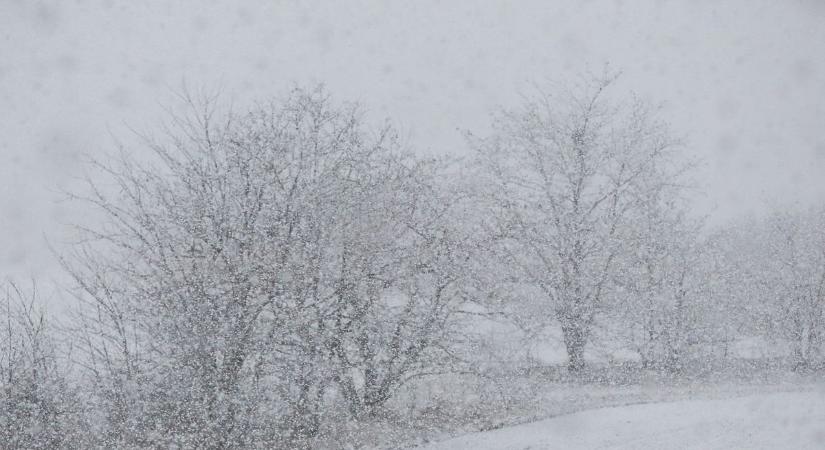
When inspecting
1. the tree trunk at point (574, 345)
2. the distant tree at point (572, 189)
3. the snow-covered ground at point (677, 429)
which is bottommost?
the snow-covered ground at point (677, 429)

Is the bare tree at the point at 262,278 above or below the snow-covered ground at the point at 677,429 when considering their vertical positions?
above

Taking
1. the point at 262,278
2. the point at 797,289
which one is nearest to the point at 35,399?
the point at 262,278

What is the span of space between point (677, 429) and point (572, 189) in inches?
330

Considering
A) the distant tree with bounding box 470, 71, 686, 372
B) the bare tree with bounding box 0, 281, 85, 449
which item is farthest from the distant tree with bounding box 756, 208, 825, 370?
the bare tree with bounding box 0, 281, 85, 449

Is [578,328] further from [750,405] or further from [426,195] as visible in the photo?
[426,195]

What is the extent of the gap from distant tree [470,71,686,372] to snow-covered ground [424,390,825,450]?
4.48 metres

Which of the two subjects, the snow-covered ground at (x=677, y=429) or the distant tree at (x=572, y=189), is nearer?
the snow-covered ground at (x=677, y=429)

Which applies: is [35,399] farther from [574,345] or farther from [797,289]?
[797,289]

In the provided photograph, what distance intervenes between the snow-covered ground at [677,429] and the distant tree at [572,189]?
4479 millimetres

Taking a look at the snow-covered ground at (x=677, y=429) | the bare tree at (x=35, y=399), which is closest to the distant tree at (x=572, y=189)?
the snow-covered ground at (x=677, y=429)

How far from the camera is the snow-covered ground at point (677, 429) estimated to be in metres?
12.1

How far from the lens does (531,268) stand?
19.6 metres

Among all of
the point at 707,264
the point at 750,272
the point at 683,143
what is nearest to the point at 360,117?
the point at 683,143

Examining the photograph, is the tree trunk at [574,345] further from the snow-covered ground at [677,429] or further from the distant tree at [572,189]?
the snow-covered ground at [677,429]
